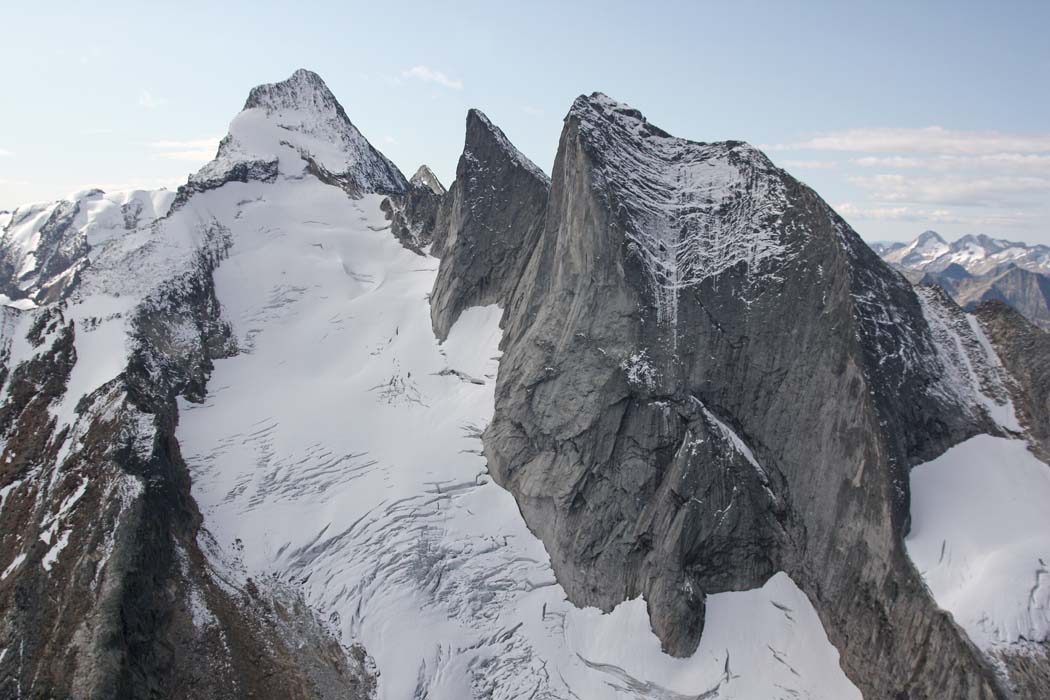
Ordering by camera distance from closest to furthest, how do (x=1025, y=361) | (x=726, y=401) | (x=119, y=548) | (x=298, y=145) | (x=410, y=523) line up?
1. (x=119, y=548)
2. (x=1025, y=361)
3. (x=726, y=401)
4. (x=410, y=523)
5. (x=298, y=145)

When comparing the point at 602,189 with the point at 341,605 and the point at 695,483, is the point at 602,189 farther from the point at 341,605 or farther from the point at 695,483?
the point at 341,605

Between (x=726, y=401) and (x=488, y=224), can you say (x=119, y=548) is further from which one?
(x=488, y=224)

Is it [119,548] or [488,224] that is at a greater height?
[488,224]

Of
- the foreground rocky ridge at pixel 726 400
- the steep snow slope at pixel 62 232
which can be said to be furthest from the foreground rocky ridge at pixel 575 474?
the steep snow slope at pixel 62 232

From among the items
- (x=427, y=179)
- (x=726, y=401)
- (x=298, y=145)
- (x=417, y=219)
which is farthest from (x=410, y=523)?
(x=427, y=179)

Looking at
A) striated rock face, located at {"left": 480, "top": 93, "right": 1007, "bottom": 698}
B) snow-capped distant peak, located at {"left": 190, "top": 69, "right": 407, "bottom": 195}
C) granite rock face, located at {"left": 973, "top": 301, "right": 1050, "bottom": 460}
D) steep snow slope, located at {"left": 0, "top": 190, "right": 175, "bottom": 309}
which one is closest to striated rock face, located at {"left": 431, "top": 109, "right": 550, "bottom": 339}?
striated rock face, located at {"left": 480, "top": 93, "right": 1007, "bottom": 698}
